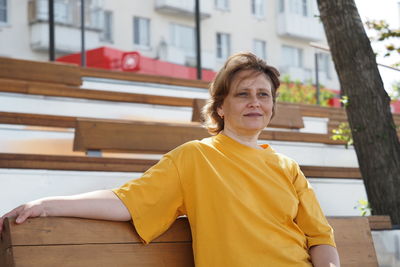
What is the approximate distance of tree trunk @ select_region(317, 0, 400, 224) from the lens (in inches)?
196

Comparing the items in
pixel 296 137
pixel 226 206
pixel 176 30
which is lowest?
pixel 226 206

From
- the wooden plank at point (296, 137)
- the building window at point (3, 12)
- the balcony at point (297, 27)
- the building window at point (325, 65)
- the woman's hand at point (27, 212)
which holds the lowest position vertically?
the woman's hand at point (27, 212)

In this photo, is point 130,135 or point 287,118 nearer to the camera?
point 130,135

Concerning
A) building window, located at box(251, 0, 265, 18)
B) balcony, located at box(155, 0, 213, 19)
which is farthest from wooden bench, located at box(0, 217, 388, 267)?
building window, located at box(251, 0, 265, 18)

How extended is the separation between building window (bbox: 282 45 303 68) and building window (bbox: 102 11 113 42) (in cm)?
915

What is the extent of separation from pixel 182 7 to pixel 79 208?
2960 cm

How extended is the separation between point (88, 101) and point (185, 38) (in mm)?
25449

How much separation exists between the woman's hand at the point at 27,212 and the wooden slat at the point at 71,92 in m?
4.05

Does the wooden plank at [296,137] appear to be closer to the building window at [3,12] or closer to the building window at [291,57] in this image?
the building window at [3,12]

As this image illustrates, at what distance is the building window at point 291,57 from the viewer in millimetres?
35906

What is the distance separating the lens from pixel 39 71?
718 centimetres

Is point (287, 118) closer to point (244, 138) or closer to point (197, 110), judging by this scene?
point (197, 110)

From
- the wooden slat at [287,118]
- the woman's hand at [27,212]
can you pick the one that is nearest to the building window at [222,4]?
the wooden slat at [287,118]

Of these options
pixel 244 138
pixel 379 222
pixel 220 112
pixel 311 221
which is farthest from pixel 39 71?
pixel 311 221
